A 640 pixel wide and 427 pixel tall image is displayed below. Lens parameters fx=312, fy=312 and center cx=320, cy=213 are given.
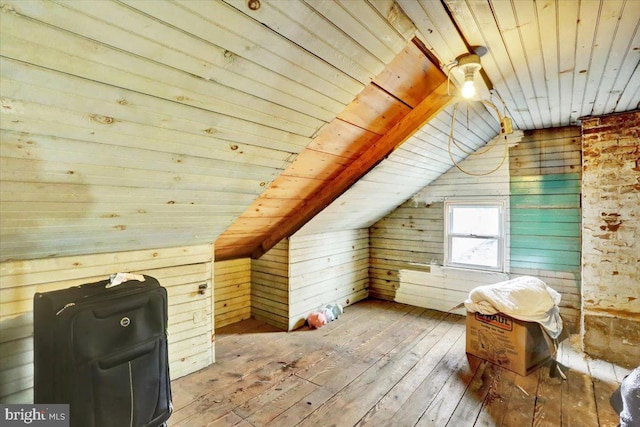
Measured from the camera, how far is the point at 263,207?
2.64 m

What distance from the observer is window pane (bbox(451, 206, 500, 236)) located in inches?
140

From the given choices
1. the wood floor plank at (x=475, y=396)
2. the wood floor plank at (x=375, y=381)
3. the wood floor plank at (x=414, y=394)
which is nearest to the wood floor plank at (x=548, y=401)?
the wood floor plank at (x=475, y=396)

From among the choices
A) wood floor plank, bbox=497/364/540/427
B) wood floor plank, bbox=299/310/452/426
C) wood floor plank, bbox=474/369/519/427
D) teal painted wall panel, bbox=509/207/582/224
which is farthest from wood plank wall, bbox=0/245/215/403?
teal painted wall panel, bbox=509/207/582/224

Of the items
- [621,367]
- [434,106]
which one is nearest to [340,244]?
[434,106]

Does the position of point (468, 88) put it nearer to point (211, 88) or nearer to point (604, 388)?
point (211, 88)

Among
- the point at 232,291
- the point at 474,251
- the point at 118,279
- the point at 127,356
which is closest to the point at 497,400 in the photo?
the point at 474,251

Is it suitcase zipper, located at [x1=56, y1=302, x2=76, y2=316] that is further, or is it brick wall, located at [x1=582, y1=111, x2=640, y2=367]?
brick wall, located at [x1=582, y1=111, x2=640, y2=367]

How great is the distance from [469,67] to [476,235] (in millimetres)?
2462

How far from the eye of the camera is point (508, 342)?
8.18ft

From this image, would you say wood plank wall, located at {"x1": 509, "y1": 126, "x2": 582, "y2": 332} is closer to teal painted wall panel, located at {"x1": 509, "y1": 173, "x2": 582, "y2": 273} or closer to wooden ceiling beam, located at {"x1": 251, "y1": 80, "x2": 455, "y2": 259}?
teal painted wall panel, located at {"x1": 509, "y1": 173, "x2": 582, "y2": 273}

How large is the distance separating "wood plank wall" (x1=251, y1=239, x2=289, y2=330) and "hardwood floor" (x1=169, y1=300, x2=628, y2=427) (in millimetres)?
265

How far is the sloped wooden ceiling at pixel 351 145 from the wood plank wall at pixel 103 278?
0.58m

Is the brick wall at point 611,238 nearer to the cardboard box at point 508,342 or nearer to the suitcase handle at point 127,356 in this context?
the cardboard box at point 508,342

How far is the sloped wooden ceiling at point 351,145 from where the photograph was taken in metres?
1.89
